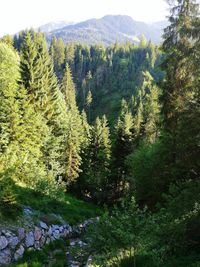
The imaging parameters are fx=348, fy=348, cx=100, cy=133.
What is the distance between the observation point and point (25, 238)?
1964 centimetres

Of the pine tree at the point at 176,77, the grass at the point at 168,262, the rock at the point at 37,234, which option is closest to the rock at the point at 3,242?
the rock at the point at 37,234

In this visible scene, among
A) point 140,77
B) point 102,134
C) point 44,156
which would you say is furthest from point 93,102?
point 44,156

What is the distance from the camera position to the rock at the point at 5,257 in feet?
56.2

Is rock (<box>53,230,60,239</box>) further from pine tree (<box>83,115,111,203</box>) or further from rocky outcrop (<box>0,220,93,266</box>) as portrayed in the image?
pine tree (<box>83,115,111,203</box>)

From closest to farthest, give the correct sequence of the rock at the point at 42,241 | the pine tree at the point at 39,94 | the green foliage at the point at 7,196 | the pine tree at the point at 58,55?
the green foliage at the point at 7,196 < the rock at the point at 42,241 < the pine tree at the point at 39,94 < the pine tree at the point at 58,55

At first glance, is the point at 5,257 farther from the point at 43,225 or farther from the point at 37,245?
the point at 43,225

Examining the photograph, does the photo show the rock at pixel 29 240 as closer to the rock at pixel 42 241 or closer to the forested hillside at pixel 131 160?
the rock at pixel 42 241

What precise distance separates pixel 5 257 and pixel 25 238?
89.9 inches

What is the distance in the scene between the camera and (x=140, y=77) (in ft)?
563

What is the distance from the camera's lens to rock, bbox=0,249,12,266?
17.1 meters

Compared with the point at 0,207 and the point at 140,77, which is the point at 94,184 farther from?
the point at 140,77

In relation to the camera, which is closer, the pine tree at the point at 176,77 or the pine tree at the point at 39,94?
the pine tree at the point at 176,77

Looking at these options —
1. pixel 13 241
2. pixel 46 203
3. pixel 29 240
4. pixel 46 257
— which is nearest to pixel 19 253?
pixel 13 241

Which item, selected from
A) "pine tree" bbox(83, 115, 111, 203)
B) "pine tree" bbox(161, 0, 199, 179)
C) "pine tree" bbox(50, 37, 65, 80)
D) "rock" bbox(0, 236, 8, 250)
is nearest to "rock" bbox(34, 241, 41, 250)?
"rock" bbox(0, 236, 8, 250)
